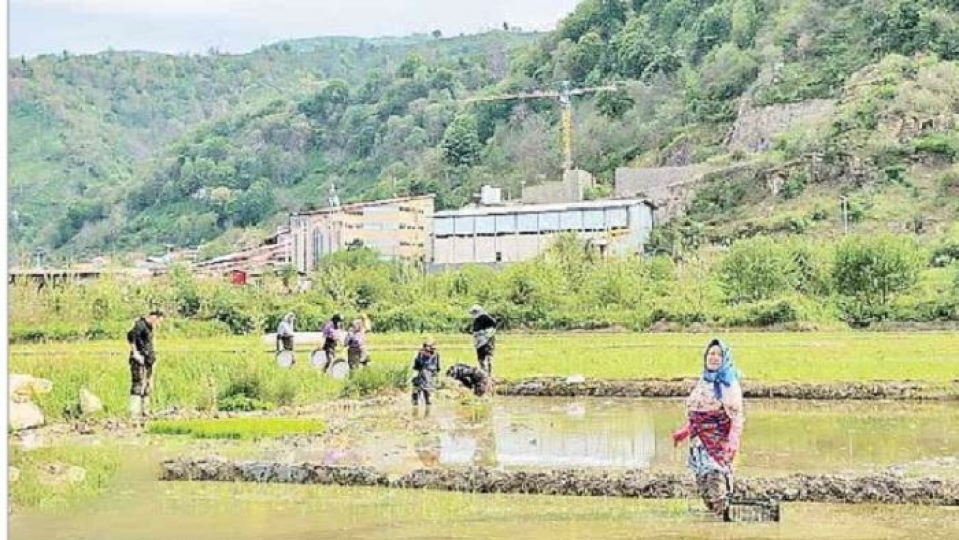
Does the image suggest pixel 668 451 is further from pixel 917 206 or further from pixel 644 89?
pixel 644 89

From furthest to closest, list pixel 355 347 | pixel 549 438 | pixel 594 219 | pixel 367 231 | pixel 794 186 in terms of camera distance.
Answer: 1. pixel 794 186
2. pixel 367 231
3. pixel 594 219
4. pixel 355 347
5. pixel 549 438

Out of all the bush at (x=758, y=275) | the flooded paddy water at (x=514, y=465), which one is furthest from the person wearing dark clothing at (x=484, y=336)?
the bush at (x=758, y=275)

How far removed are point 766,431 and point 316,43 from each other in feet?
201

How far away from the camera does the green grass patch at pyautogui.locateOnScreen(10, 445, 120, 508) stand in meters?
7.21

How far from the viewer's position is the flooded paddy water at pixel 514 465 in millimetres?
6414

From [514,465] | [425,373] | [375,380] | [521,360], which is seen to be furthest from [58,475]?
[521,360]

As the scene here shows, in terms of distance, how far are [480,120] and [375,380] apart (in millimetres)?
40420

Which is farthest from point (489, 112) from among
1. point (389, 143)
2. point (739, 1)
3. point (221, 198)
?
point (221, 198)

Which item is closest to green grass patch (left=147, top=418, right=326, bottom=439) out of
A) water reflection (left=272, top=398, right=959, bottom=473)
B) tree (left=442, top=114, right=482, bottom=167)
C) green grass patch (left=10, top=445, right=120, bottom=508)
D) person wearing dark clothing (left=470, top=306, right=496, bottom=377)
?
water reflection (left=272, top=398, right=959, bottom=473)

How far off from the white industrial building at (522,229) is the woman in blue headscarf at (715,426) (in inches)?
978

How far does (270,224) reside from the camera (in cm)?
4200

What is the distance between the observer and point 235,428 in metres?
9.91

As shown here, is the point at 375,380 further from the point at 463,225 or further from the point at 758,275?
the point at 463,225

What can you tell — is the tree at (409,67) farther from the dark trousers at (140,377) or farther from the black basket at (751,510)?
the black basket at (751,510)
